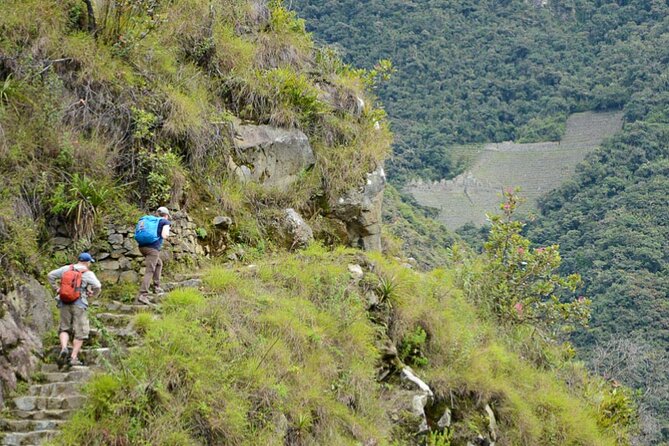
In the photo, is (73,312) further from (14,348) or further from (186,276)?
(186,276)

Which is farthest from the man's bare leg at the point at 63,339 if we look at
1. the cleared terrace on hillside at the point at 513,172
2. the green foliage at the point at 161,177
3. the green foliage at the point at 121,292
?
the cleared terrace on hillside at the point at 513,172

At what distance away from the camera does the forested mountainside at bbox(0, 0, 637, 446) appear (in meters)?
9.62

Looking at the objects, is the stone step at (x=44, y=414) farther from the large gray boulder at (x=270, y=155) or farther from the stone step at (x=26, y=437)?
the large gray boulder at (x=270, y=155)

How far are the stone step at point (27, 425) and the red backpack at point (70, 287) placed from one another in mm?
1492

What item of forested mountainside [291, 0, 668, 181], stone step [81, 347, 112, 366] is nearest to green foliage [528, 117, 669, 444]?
forested mountainside [291, 0, 668, 181]

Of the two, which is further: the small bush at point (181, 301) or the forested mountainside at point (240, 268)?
the small bush at point (181, 301)

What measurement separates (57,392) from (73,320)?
0.86m

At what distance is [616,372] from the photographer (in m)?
23.9

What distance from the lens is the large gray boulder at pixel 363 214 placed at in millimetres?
15281

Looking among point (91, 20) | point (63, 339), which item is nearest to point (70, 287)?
point (63, 339)

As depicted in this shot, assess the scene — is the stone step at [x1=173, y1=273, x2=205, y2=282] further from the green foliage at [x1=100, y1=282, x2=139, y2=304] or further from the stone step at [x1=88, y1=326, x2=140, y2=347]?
the stone step at [x1=88, y1=326, x2=140, y2=347]

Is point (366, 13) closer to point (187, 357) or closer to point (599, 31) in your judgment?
point (599, 31)

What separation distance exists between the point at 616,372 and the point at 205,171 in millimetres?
14590

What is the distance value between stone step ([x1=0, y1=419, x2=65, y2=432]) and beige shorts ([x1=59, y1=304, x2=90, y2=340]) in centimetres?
120
